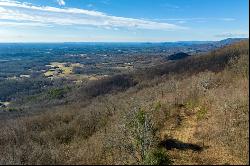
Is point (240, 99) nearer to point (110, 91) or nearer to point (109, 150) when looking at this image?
point (109, 150)

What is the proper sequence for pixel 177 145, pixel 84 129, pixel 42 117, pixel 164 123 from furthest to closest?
pixel 42 117 → pixel 84 129 → pixel 164 123 → pixel 177 145

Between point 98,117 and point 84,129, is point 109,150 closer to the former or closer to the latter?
point 84,129

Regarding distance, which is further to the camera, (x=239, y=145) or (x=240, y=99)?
(x=240, y=99)

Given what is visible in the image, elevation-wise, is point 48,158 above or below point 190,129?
above

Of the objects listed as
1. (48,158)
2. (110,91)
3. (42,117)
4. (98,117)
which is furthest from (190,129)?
(110,91)

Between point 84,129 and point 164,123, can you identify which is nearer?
point 164,123

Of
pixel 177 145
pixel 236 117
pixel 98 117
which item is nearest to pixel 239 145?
pixel 177 145

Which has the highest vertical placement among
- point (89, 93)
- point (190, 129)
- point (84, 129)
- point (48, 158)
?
point (48, 158)

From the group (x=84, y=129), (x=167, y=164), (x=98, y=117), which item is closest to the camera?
(x=167, y=164)

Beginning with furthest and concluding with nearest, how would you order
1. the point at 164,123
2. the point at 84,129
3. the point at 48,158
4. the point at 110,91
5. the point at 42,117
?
the point at 110,91 < the point at 42,117 < the point at 84,129 < the point at 164,123 < the point at 48,158
